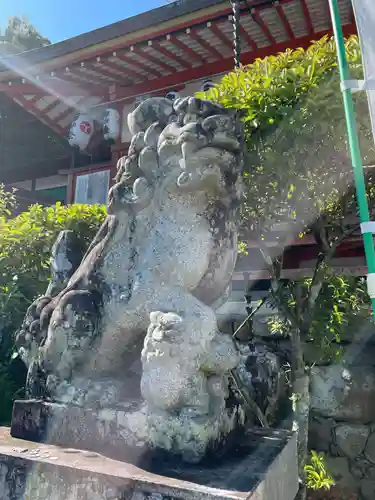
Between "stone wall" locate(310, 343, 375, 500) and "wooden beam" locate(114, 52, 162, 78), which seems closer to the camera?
"stone wall" locate(310, 343, 375, 500)

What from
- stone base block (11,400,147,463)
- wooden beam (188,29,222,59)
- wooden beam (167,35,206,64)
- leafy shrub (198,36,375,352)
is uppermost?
wooden beam (167,35,206,64)

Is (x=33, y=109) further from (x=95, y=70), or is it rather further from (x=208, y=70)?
(x=208, y=70)

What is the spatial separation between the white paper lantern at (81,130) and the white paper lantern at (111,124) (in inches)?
22.3

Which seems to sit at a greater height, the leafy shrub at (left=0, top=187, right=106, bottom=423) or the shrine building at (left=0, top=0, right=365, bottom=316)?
the shrine building at (left=0, top=0, right=365, bottom=316)

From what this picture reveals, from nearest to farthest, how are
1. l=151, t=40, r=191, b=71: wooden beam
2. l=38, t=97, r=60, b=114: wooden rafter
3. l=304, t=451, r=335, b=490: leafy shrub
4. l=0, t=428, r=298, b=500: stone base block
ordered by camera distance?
l=0, t=428, r=298, b=500: stone base block → l=304, t=451, r=335, b=490: leafy shrub → l=151, t=40, r=191, b=71: wooden beam → l=38, t=97, r=60, b=114: wooden rafter

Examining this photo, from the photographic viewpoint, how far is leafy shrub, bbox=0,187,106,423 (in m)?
3.43

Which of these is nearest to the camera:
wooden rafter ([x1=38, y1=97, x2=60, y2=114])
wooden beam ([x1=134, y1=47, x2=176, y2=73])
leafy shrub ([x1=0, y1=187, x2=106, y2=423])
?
leafy shrub ([x1=0, y1=187, x2=106, y2=423])

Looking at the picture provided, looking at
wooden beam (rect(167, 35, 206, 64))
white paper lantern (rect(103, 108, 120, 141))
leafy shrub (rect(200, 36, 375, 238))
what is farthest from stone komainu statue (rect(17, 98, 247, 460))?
white paper lantern (rect(103, 108, 120, 141))

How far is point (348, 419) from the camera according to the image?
3691 millimetres

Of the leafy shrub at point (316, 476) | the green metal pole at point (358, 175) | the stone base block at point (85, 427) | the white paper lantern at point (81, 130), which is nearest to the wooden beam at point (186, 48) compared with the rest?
the white paper lantern at point (81, 130)

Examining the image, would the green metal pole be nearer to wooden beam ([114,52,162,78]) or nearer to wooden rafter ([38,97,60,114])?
wooden beam ([114,52,162,78])

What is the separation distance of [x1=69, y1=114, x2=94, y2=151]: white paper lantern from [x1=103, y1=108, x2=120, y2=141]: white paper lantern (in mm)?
566

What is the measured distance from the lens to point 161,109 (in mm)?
1809

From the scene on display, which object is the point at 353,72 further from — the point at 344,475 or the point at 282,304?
the point at 344,475
